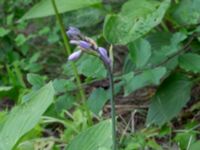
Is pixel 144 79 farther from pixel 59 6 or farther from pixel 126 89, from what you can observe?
pixel 59 6

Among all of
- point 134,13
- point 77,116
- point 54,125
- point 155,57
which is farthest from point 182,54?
point 54,125

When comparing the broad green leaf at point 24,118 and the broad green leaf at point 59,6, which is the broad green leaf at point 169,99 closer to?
the broad green leaf at point 59,6

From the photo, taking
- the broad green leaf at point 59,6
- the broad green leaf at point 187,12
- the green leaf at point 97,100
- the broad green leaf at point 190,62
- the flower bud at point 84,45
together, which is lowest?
the green leaf at point 97,100

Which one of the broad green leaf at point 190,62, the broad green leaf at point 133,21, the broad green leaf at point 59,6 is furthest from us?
the broad green leaf at point 59,6

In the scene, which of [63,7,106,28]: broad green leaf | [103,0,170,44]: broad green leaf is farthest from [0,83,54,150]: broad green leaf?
[63,7,106,28]: broad green leaf

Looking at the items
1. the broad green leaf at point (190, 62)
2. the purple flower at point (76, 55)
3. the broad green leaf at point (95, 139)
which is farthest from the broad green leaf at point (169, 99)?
the purple flower at point (76, 55)

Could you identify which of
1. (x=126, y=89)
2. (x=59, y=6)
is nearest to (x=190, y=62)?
(x=126, y=89)
